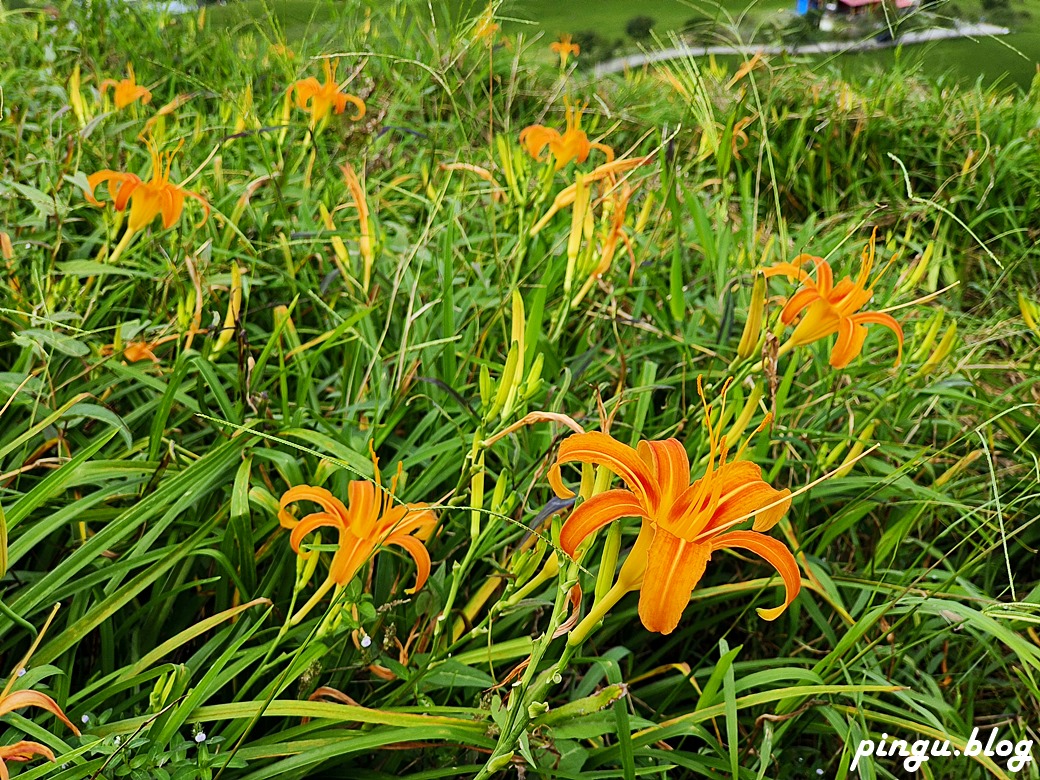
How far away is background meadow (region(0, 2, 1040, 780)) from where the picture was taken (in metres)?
1.07

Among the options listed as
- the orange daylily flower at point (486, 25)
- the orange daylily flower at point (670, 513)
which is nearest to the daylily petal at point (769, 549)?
the orange daylily flower at point (670, 513)

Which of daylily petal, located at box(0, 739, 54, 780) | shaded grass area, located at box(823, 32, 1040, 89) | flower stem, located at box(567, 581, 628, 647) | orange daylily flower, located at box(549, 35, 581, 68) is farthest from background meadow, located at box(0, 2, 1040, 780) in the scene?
shaded grass area, located at box(823, 32, 1040, 89)

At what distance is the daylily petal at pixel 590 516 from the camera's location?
70 cm

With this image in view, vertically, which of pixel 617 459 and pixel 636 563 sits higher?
pixel 617 459

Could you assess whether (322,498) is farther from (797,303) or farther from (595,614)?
(797,303)

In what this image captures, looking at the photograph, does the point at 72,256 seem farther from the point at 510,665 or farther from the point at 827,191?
the point at 827,191

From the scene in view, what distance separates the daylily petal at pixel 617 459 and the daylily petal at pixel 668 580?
0.13 ft

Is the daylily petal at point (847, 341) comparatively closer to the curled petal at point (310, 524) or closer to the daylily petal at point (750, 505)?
the daylily petal at point (750, 505)

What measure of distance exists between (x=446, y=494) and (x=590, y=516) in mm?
555

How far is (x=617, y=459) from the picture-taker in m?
0.72

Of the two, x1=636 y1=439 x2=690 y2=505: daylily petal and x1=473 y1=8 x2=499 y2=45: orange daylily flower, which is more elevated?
x1=473 y1=8 x2=499 y2=45: orange daylily flower

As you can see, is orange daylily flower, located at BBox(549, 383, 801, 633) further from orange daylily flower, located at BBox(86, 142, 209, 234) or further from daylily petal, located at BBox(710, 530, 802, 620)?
orange daylily flower, located at BBox(86, 142, 209, 234)

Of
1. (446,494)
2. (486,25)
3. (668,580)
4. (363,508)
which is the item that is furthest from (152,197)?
(668,580)

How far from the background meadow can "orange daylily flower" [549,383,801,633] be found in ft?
0.26
